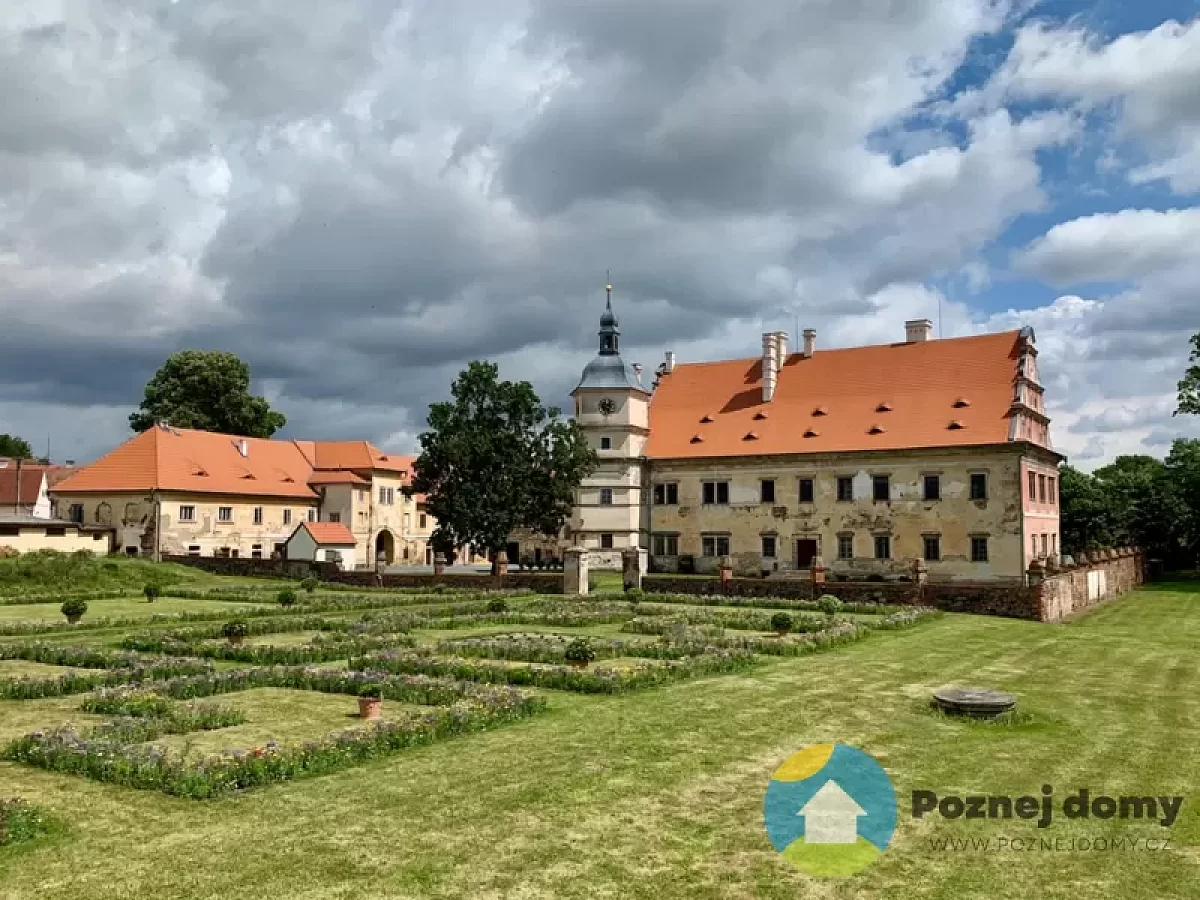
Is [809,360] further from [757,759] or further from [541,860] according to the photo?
[541,860]

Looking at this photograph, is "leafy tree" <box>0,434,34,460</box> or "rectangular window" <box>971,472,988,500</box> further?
"leafy tree" <box>0,434,34,460</box>

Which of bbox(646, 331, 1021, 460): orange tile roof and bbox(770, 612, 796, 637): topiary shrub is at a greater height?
bbox(646, 331, 1021, 460): orange tile roof

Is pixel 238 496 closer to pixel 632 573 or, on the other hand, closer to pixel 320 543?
pixel 320 543

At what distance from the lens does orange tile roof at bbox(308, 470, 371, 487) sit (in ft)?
218

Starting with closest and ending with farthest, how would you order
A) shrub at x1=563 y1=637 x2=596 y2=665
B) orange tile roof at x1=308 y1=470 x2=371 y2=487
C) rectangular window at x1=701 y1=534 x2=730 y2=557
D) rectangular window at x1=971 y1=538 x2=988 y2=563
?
1. shrub at x1=563 y1=637 x2=596 y2=665
2. rectangular window at x1=971 y1=538 x2=988 y2=563
3. rectangular window at x1=701 y1=534 x2=730 y2=557
4. orange tile roof at x1=308 y1=470 x2=371 y2=487

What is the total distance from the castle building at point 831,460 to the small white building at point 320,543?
42.8 ft

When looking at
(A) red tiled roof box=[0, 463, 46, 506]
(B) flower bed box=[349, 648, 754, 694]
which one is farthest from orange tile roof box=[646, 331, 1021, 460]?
(A) red tiled roof box=[0, 463, 46, 506]

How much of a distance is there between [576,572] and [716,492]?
53.0 ft

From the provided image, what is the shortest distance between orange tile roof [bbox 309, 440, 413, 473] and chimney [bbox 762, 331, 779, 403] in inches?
1062

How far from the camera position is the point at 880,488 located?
4912cm

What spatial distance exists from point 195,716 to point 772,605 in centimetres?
2335

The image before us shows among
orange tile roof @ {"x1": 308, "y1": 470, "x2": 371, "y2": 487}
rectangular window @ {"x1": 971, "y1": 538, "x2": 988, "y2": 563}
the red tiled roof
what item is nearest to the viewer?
rectangular window @ {"x1": 971, "y1": 538, "x2": 988, "y2": 563}

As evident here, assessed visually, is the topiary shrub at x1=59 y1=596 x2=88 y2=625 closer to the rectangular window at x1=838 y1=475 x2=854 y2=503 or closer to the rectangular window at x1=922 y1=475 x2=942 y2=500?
the rectangular window at x1=838 y1=475 x2=854 y2=503

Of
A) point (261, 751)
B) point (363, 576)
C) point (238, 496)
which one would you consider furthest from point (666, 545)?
point (261, 751)
